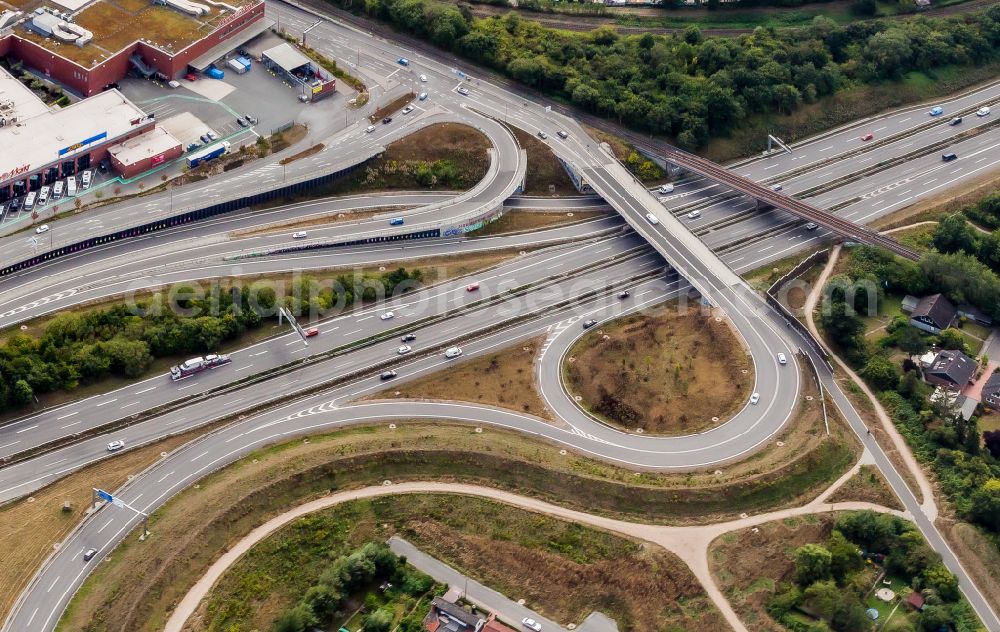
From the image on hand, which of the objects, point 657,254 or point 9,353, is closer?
point 9,353

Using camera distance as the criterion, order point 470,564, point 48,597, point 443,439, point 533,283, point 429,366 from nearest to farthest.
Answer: point 48,597 < point 470,564 < point 443,439 < point 429,366 < point 533,283

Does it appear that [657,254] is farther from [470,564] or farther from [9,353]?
[9,353]

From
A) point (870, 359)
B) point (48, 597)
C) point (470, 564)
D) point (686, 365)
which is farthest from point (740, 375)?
point (48, 597)

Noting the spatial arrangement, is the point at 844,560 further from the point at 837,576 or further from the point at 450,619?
the point at 450,619

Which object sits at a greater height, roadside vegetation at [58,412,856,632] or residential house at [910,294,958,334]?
residential house at [910,294,958,334]

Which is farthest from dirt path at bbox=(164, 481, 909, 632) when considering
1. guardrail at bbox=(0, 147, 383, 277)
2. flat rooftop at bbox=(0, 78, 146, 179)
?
flat rooftop at bbox=(0, 78, 146, 179)

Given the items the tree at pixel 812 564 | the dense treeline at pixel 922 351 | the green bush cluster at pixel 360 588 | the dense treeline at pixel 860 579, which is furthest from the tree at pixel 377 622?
the dense treeline at pixel 922 351

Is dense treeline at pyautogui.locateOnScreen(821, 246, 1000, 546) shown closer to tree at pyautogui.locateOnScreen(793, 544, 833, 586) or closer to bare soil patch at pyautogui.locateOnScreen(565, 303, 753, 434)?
bare soil patch at pyautogui.locateOnScreen(565, 303, 753, 434)
